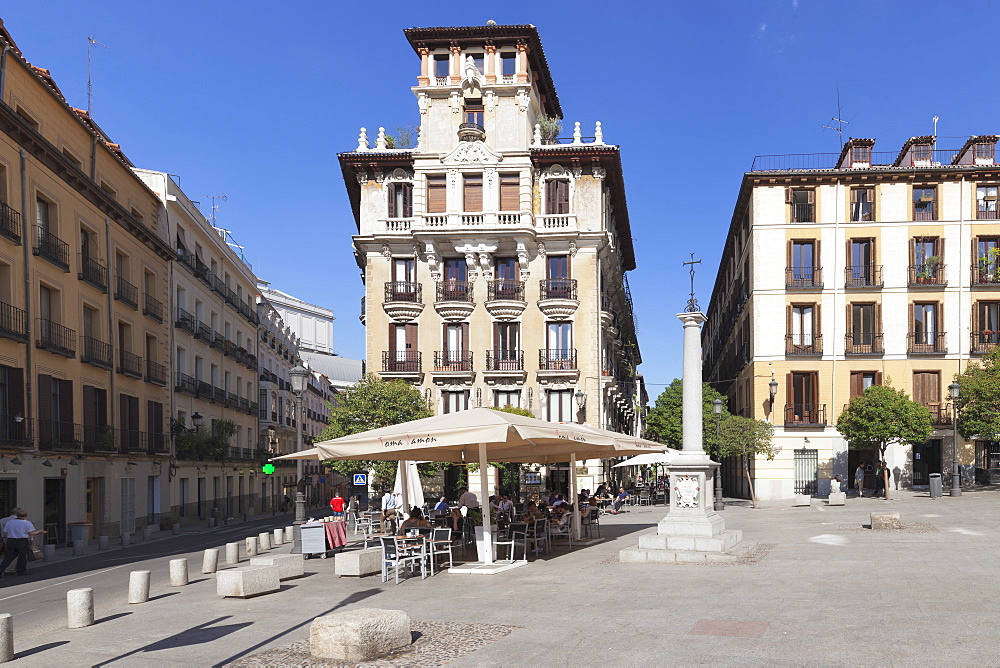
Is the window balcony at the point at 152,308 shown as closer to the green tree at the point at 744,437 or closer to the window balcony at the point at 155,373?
the window balcony at the point at 155,373

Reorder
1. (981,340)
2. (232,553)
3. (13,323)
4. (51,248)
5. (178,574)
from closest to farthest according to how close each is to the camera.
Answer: (178,574) → (232,553) → (13,323) → (51,248) → (981,340)

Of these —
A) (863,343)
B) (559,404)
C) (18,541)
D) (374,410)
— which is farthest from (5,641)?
(863,343)

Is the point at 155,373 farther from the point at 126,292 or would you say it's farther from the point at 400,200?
the point at 400,200

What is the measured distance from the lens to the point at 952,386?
122 ft

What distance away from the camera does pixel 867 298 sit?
4447cm

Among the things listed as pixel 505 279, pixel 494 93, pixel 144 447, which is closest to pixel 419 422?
pixel 144 447

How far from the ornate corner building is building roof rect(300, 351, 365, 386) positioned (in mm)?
61916

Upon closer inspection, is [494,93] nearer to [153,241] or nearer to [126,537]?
[153,241]

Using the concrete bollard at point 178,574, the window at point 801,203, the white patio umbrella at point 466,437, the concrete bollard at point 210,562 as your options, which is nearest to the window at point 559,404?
the window at point 801,203

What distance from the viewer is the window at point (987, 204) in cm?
4431

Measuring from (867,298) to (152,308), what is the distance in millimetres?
34101

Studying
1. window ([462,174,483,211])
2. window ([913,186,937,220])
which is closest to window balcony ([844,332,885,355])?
window ([913,186,937,220])

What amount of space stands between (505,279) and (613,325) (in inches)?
403

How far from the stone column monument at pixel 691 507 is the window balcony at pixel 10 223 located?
65.5 feet
